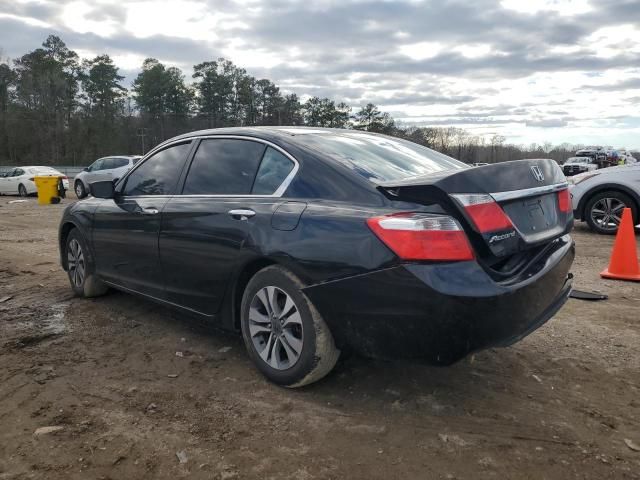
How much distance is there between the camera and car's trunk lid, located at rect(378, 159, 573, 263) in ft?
8.75

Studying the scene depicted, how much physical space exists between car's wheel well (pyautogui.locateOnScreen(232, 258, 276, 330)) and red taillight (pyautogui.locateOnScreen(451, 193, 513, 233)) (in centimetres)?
119

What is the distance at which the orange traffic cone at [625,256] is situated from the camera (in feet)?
19.4

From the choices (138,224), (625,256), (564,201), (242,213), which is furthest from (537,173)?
(625,256)

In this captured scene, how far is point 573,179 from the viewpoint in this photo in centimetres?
948

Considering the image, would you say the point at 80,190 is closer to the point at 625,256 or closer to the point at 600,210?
the point at 600,210

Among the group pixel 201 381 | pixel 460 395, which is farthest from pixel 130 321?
pixel 460 395

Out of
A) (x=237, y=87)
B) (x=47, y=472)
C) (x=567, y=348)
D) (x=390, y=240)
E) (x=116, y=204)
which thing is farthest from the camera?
(x=237, y=87)

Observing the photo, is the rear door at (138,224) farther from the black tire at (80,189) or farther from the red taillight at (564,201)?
the black tire at (80,189)

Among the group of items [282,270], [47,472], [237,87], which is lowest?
[47,472]

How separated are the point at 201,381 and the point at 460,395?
1609 millimetres

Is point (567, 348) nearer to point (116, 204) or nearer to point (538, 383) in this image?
point (538, 383)

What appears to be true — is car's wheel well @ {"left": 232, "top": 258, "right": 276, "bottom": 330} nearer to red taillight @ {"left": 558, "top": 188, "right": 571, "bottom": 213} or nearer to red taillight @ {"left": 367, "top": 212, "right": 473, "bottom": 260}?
red taillight @ {"left": 367, "top": 212, "right": 473, "bottom": 260}

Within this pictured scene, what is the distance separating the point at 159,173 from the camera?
4.32m

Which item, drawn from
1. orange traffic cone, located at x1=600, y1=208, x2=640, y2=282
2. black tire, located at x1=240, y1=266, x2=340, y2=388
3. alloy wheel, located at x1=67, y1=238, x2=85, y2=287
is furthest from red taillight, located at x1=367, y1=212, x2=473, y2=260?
orange traffic cone, located at x1=600, y1=208, x2=640, y2=282
